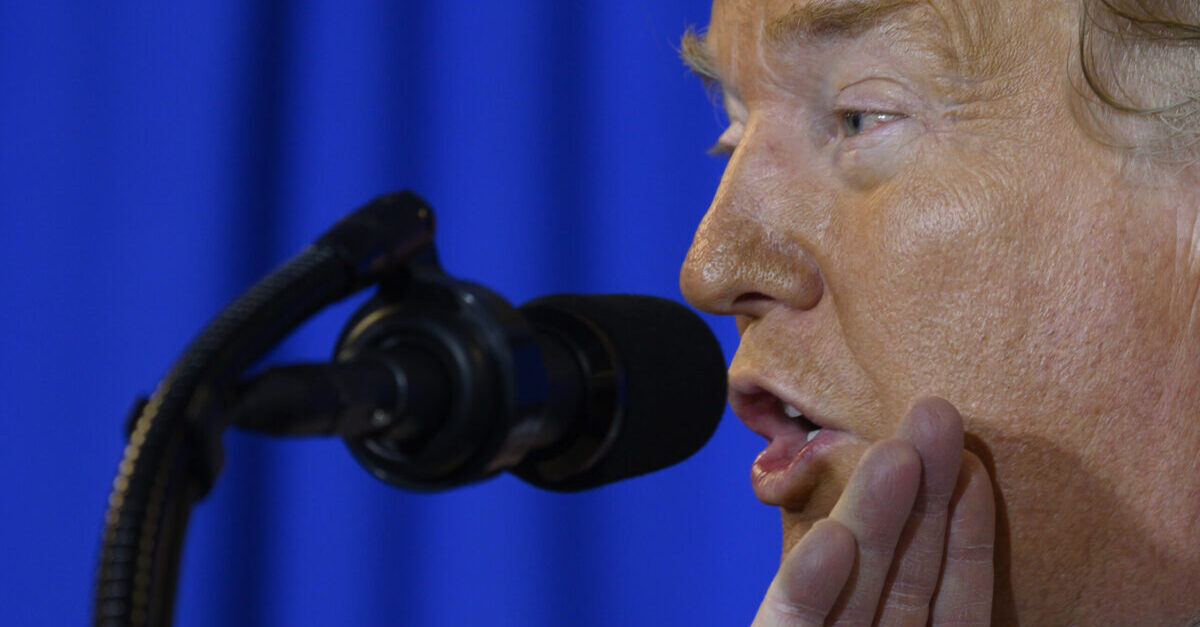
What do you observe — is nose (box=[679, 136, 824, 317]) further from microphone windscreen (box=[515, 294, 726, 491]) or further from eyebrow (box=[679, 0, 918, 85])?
microphone windscreen (box=[515, 294, 726, 491])

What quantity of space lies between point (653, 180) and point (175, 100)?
0.63 metres

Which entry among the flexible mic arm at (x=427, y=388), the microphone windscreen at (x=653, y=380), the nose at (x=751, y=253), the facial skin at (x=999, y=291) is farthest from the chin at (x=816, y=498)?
the flexible mic arm at (x=427, y=388)

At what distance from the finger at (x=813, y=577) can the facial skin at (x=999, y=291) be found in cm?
10

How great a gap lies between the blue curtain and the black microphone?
0.93 m

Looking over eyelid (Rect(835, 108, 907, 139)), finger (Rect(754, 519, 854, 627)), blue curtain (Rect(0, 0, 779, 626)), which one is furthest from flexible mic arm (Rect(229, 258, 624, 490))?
blue curtain (Rect(0, 0, 779, 626))

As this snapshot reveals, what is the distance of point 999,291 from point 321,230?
938mm

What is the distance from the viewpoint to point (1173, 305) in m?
0.70

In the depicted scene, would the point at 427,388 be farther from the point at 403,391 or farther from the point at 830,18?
the point at 830,18

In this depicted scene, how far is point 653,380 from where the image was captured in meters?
0.55

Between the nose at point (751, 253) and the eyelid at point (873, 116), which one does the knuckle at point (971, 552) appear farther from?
the eyelid at point (873, 116)

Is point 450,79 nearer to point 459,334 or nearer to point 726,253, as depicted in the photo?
point 726,253

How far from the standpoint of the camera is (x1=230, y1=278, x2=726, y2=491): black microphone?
417mm

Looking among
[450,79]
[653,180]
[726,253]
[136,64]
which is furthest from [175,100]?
[726,253]

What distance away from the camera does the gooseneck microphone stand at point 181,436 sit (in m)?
0.37
